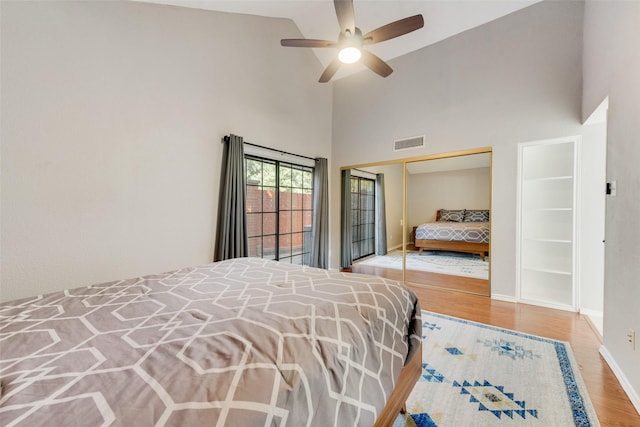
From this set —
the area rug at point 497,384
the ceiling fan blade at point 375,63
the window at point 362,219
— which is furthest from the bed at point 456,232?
the ceiling fan blade at point 375,63

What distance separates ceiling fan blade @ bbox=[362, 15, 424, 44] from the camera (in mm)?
2072

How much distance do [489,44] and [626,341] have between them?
137 inches

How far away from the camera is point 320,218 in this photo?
439 centimetres

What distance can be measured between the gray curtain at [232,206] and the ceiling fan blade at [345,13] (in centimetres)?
165

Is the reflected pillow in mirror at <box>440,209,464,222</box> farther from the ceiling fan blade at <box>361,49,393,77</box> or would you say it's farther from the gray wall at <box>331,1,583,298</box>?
the ceiling fan blade at <box>361,49,393,77</box>

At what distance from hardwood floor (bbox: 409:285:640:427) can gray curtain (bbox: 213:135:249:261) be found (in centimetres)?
234

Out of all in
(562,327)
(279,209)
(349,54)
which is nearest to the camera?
(349,54)

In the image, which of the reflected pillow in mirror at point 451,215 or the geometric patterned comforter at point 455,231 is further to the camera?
the reflected pillow in mirror at point 451,215

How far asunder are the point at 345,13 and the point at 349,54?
0.36 m

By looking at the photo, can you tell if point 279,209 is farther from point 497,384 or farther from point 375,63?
point 497,384

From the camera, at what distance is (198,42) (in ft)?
9.25

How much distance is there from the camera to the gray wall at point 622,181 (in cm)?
160

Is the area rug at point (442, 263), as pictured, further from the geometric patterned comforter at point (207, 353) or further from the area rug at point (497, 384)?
the geometric patterned comforter at point (207, 353)

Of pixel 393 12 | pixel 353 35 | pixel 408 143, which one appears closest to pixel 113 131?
pixel 353 35
